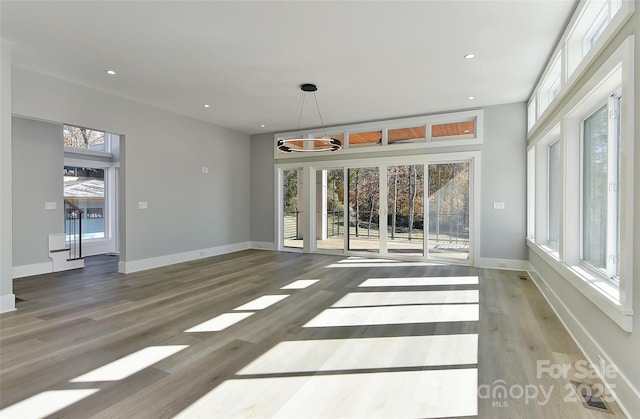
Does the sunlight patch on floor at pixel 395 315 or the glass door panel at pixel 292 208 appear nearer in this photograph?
the sunlight patch on floor at pixel 395 315

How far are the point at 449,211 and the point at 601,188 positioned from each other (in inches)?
Result: 142

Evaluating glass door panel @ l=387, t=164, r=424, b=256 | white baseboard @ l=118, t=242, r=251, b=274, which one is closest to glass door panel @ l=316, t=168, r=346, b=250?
glass door panel @ l=387, t=164, r=424, b=256

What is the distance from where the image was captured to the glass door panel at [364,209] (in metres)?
7.19

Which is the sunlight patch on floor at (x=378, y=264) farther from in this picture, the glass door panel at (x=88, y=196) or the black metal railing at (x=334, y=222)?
the glass door panel at (x=88, y=196)

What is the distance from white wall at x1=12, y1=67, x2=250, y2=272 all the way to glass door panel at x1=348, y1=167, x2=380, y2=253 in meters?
2.95

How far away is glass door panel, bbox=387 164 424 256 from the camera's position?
6.70 metres

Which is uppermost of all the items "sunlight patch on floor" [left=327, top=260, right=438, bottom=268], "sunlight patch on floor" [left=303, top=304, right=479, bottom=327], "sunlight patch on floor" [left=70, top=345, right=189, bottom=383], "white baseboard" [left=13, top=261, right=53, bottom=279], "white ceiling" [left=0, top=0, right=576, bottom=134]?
"white ceiling" [left=0, top=0, right=576, bottom=134]

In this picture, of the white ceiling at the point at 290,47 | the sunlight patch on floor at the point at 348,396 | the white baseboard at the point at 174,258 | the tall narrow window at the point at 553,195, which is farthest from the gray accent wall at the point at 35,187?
the tall narrow window at the point at 553,195

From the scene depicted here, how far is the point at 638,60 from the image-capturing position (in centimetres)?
188

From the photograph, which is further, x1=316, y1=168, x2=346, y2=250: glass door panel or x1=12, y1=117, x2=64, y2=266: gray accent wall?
x1=316, y1=168, x2=346, y2=250: glass door panel

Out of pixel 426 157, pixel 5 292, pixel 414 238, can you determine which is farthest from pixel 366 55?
pixel 5 292

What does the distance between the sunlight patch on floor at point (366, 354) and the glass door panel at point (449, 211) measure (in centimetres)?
366

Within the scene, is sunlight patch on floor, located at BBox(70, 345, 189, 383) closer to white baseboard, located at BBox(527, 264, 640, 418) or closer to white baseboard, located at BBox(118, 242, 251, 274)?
white baseboard, located at BBox(527, 264, 640, 418)

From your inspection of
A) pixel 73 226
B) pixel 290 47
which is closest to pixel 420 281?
pixel 290 47
